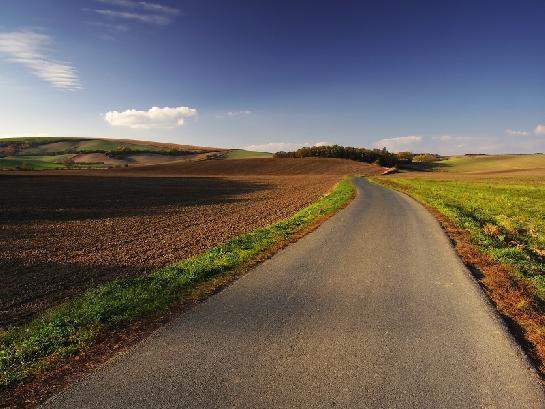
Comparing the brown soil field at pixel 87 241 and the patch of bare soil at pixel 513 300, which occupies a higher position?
the patch of bare soil at pixel 513 300

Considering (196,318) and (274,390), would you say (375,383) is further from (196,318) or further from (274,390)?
(196,318)

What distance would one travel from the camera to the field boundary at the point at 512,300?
6.40m

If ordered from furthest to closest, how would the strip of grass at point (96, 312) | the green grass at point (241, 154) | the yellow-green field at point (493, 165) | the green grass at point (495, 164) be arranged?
the green grass at point (241, 154) → the green grass at point (495, 164) → the yellow-green field at point (493, 165) → the strip of grass at point (96, 312)

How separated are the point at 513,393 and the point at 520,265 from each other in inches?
300

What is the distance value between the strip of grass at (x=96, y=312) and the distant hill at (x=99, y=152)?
5230 inches

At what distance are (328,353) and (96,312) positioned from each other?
14.3 ft

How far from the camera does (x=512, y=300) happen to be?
8422 mm

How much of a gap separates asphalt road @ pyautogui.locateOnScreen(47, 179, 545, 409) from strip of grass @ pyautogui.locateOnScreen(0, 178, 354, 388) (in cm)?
96

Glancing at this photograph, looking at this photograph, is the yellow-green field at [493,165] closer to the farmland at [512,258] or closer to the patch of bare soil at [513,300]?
the farmland at [512,258]

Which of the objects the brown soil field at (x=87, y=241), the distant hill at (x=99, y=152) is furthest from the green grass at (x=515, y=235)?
the distant hill at (x=99, y=152)

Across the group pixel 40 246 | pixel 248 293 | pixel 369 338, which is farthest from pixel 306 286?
pixel 40 246

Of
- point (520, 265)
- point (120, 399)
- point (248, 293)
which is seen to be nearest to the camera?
point (120, 399)

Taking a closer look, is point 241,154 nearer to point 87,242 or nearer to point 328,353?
point 87,242

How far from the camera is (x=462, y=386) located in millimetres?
5113
